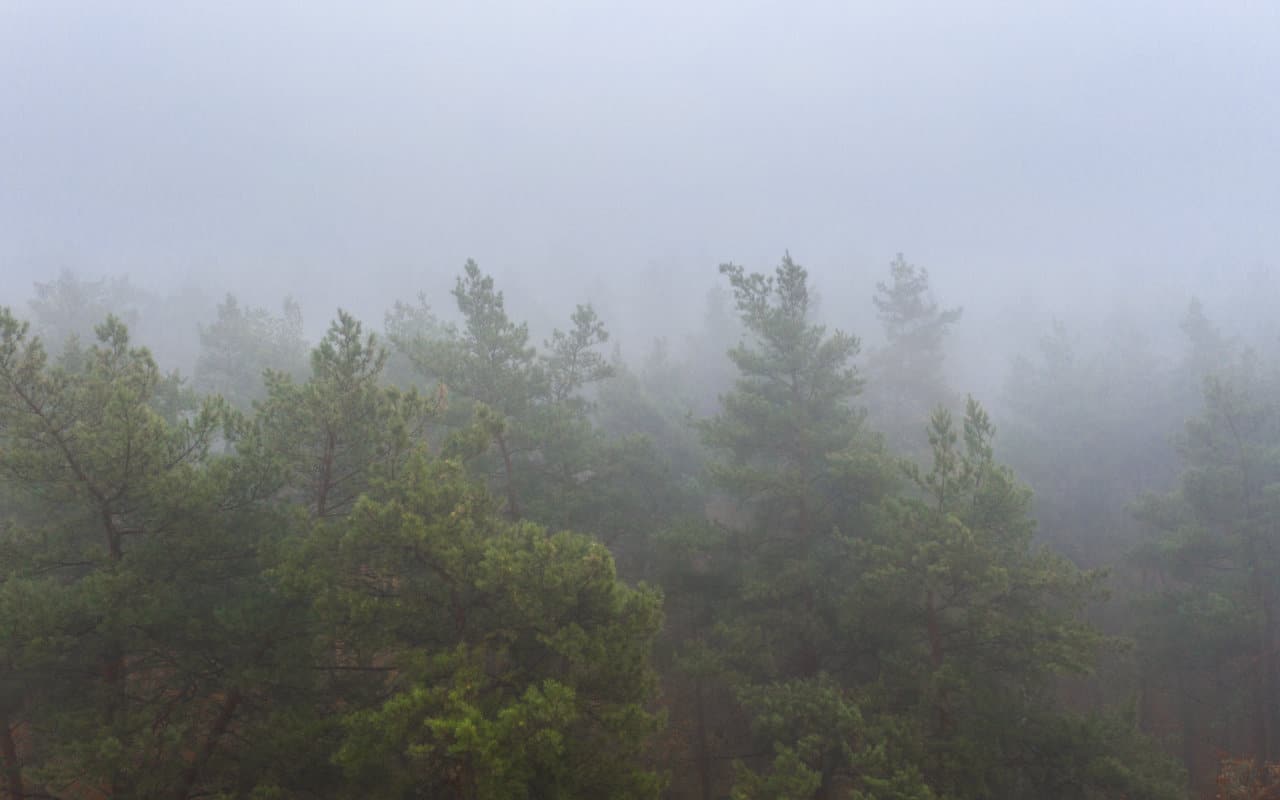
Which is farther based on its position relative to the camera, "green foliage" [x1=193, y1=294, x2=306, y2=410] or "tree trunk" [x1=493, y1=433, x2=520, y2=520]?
"green foliage" [x1=193, y1=294, x2=306, y2=410]

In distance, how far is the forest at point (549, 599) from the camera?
26.5ft

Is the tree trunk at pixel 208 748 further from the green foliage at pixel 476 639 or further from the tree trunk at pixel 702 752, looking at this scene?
the tree trunk at pixel 702 752

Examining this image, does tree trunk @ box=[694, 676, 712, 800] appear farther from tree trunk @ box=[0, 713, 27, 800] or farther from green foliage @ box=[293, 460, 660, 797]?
tree trunk @ box=[0, 713, 27, 800]

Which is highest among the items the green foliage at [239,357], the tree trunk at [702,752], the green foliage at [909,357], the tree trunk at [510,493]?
the green foliage at [909,357]

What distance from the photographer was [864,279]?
320 feet

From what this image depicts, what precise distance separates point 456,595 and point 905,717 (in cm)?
821

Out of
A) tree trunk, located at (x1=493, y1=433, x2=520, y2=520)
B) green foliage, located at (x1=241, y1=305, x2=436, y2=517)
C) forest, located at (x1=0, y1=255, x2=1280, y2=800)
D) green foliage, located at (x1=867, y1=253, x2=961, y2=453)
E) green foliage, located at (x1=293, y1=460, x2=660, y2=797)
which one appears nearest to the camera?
green foliage, located at (x1=293, y1=460, x2=660, y2=797)

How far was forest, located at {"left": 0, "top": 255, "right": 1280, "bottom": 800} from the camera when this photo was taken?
809 cm

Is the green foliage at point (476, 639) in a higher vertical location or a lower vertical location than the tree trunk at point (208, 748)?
higher

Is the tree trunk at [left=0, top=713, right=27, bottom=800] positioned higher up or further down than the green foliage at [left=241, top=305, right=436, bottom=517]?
further down

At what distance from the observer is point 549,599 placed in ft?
28.1

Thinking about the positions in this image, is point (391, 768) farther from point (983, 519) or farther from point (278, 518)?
point (983, 519)

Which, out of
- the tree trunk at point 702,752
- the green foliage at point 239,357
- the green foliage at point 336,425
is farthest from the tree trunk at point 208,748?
the green foliage at point 239,357

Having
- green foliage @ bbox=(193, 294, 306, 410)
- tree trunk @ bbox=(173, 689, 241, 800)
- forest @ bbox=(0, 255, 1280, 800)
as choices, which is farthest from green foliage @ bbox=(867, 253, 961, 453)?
green foliage @ bbox=(193, 294, 306, 410)
